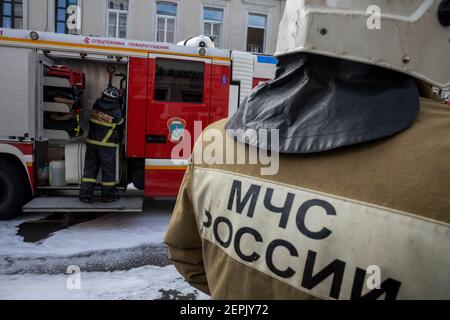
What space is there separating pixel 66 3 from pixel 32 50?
35.1 feet

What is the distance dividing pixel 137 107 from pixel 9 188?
214cm

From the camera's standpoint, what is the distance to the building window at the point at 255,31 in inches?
635

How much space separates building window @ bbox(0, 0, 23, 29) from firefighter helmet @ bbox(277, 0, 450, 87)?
636 inches

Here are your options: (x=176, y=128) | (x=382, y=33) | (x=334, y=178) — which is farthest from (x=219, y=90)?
(x=334, y=178)

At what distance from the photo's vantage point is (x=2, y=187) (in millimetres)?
5473

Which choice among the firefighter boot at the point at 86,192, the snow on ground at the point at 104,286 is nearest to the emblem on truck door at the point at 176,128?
the firefighter boot at the point at 86,192

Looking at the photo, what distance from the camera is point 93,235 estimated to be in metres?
5.00

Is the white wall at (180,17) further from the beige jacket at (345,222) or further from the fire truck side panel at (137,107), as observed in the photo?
the beige jacket at (345,222)

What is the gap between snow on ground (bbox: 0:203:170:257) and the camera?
174 inches

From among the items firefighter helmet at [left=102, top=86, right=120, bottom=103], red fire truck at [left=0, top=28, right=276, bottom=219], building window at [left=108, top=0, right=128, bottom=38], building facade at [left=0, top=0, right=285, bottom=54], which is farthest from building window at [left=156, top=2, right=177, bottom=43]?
firefighter helmet at [left=102, top=86, right=120, bottom=103]

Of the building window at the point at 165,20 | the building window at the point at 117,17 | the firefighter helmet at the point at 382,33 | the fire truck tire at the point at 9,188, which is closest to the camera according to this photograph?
the firefighter helmet at the point at 382,33

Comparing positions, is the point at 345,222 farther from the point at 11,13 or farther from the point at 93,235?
the point at 11,13

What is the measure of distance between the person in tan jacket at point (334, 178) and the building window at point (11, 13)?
1609 centimetres
